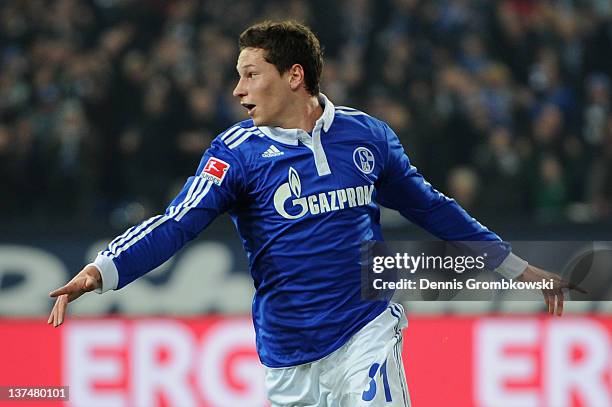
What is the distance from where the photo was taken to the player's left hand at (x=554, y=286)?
4.48m

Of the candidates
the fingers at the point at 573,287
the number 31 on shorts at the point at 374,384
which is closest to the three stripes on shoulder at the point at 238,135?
the number 31 on shorts at the point at 374,384

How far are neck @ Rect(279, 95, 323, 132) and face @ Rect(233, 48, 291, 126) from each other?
0.22 feet

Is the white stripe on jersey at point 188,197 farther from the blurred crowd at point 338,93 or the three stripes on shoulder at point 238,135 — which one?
the blurred crowd at point 338,93

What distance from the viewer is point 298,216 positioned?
420cm

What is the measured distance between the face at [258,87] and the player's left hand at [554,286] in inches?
48.7

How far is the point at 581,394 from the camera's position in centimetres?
661

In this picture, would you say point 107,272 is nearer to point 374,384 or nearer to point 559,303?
point 374,384

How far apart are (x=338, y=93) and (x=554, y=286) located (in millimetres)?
6385

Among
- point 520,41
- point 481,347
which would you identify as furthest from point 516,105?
point 481,347

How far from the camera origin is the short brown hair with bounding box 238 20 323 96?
167 inches

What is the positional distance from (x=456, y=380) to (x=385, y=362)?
2.68 metres

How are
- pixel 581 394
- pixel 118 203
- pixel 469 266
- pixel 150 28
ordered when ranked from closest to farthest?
pixel 469 266, pixel 581 394, pixel 118 203, pixel 150 28

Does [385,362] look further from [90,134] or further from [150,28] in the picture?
[150,28]

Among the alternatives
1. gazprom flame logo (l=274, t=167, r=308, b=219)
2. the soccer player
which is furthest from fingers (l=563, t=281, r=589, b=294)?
gazprom flame logo (l=274, t=167, r=308, b=219)
